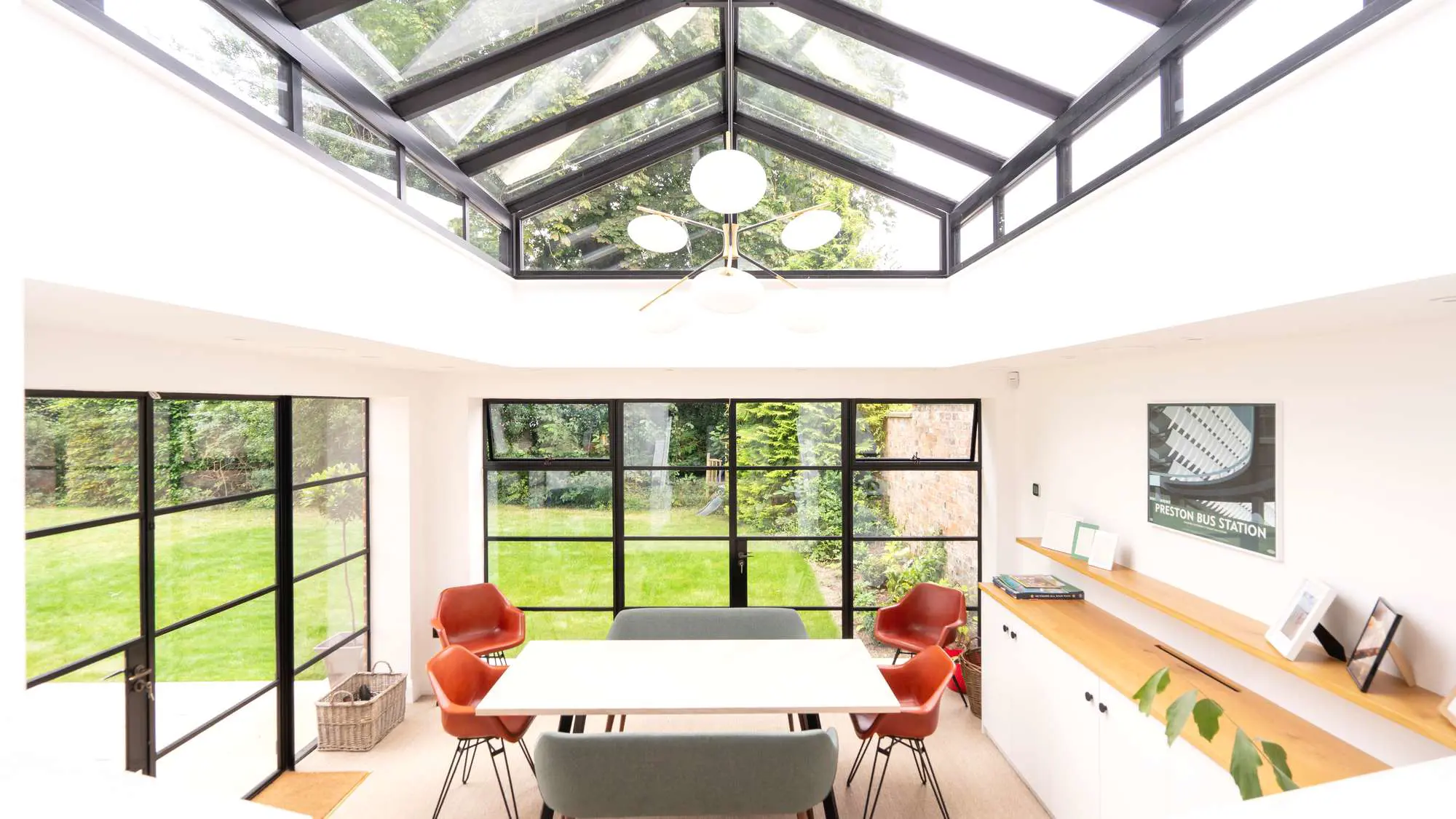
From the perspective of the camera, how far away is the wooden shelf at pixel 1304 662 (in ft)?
5.92

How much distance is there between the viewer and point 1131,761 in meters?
2.58

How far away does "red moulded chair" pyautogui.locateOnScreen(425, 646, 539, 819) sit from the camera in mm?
3152

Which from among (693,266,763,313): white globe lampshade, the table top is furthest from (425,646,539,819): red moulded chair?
(693,266,763,313): white globe lampshade

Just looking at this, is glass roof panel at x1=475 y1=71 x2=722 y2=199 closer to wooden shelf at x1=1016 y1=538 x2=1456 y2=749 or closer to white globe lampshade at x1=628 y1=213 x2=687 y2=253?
white globe lampshade at x1=628 y1=213 x2=687 y2=253

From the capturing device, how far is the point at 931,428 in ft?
17.2

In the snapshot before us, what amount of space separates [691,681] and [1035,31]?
3680 millimetres

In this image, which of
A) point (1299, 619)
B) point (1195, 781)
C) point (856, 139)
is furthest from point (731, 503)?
point (1299, 619)

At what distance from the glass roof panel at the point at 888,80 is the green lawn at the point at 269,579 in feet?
11.2

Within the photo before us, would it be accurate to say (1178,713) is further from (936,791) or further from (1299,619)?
(936,791)

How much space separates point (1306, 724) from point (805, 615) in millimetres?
3359

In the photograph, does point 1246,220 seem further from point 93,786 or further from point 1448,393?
point 93,786

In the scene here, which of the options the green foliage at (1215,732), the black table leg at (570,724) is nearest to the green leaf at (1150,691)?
the green foliage at (1215,732)

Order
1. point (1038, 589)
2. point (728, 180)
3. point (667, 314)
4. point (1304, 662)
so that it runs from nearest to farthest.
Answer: point (728, 180) → point (1304, 662) → point (667, 314) → point (1038, 589)

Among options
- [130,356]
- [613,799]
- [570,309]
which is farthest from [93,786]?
[570,309]
